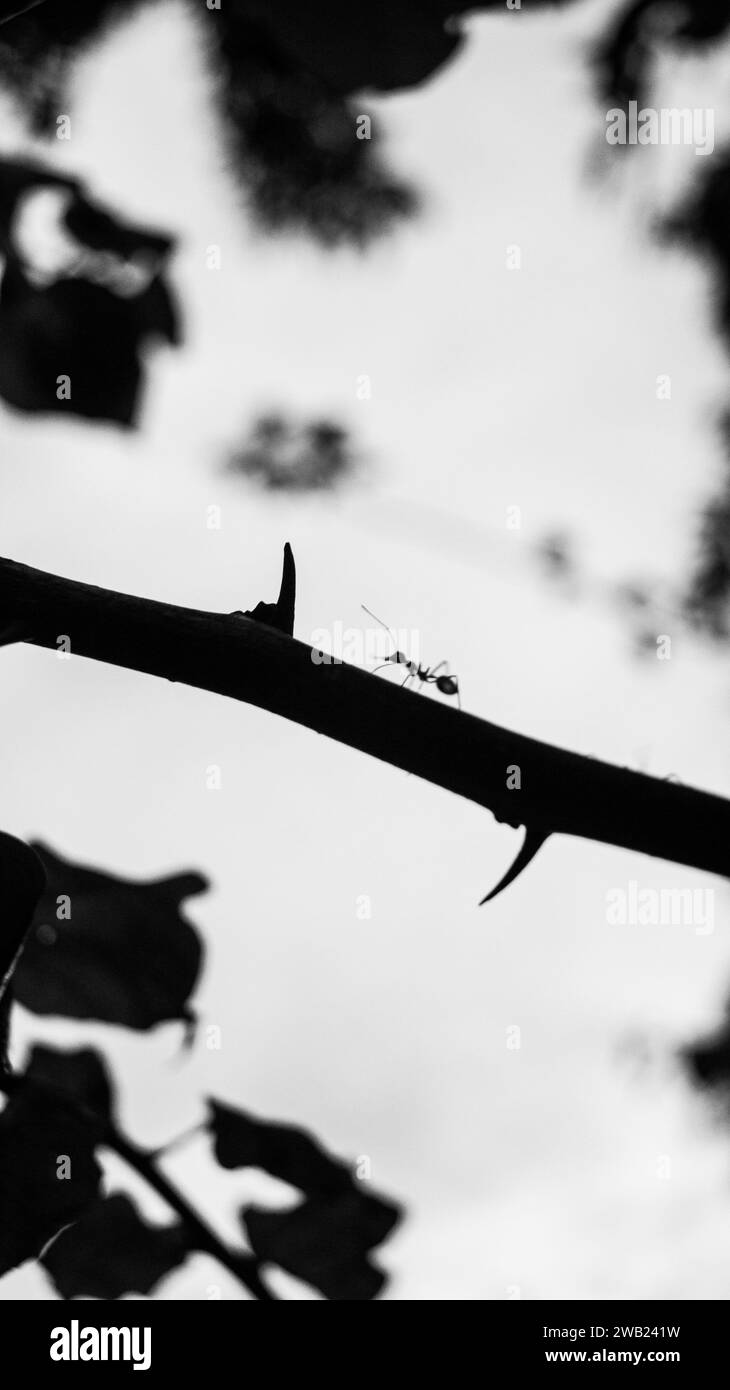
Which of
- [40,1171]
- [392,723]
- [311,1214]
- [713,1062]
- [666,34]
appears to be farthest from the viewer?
[713,1062]

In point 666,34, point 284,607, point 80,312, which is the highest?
point 666,34

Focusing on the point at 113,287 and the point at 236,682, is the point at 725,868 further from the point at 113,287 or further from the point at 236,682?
the point at 113,287

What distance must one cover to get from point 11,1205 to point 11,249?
623 millimetres

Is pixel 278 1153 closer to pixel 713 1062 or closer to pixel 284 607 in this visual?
pixel 284 607

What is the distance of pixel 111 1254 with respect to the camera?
0.60 m

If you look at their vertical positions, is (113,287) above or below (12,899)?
above

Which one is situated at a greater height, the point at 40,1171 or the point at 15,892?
the point at 15,892

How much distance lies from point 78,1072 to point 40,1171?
15 cm

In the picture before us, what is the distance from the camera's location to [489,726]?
1.06ft

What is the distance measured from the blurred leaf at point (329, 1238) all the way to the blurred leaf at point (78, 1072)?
122mm

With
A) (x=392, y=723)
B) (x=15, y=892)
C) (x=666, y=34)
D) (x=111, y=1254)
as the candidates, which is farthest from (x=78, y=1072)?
(x=666, y=34)

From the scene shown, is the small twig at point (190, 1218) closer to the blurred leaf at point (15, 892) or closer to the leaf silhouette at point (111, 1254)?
the leaf silhouette at point (111, 1254)

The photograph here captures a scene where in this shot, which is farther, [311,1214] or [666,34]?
[666,34]
